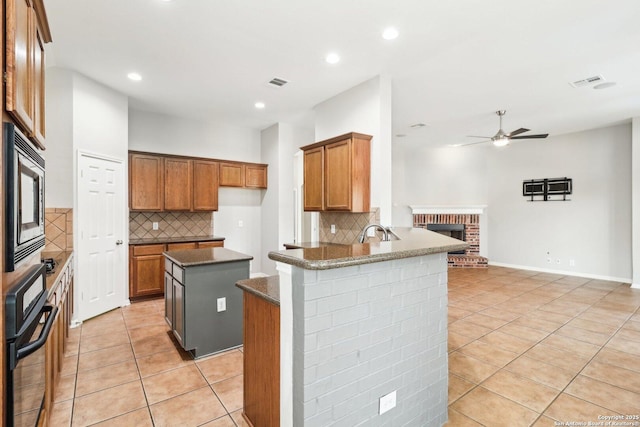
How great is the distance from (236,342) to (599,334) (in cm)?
390

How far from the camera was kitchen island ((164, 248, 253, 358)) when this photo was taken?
2.91 m

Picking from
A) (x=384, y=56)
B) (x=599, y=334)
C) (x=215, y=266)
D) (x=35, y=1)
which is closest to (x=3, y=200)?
(x=35, y=1)

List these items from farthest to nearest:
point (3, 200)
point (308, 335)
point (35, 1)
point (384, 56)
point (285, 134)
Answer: point (285, 134), point (384, 56), point (35, 1), point (308, 335), point (3, 200)

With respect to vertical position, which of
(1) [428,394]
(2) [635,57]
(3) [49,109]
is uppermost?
(2) [635,57]

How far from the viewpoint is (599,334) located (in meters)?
3.50

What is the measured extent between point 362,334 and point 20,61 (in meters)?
1.82

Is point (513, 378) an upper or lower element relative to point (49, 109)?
lower

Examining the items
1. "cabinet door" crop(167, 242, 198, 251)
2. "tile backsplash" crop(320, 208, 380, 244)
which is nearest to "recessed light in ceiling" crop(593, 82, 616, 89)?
"tile backsplash" crop(320, 208, 380, 244)

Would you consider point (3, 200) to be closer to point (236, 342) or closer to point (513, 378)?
point (236, 342)

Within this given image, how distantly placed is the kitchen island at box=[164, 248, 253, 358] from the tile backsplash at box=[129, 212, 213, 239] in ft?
7.72

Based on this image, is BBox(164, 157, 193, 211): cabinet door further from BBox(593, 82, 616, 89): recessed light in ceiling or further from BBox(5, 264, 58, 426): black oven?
BBox(593, 82, 616, 89): recessed light in ceiling

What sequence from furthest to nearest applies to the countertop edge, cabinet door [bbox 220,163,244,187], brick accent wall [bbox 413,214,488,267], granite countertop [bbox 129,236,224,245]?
brick accent wall [bbox 413,214,488,267] → cabinet door [bbox 220,163,244,187] → granite countertop [bbox 129,236,224,245] → the countertop edge

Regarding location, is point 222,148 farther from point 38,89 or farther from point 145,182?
point 38,89

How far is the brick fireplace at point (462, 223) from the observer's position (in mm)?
7656
